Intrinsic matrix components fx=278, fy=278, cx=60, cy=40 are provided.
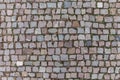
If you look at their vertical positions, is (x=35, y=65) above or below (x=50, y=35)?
below

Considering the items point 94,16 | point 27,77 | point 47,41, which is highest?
point 94,16

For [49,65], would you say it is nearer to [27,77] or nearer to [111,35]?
[27,77]

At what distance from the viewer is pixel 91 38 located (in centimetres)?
152

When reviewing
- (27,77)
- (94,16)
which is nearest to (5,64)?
(27,77)

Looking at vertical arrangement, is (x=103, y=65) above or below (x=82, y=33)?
below

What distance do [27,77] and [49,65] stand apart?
140 mm

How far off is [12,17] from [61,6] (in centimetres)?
28

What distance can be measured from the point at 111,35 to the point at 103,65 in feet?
0.56

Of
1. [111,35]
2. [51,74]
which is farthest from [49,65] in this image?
[111,35]

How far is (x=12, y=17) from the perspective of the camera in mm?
1562

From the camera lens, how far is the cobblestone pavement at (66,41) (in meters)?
1.52

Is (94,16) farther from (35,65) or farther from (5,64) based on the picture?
(5,64)

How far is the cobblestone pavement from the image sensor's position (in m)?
1.52

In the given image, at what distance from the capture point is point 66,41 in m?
1.53
